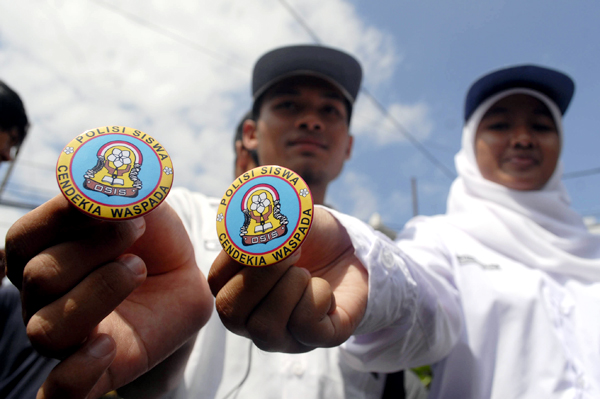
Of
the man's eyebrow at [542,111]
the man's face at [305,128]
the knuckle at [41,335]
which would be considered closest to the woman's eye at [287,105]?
the man's face at [305,128]

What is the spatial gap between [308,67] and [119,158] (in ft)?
5.75

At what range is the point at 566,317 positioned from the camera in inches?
73.5

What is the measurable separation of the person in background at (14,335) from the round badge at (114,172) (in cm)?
93

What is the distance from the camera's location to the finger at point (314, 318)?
85cm

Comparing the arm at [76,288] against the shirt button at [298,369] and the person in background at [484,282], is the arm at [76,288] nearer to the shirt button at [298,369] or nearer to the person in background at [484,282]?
the person in background at [484,282]

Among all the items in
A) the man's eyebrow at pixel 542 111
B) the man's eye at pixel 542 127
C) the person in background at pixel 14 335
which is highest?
the man's eyebrow at pixel 542 111

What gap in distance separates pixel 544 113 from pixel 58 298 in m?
3.02

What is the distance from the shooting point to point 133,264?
87cm

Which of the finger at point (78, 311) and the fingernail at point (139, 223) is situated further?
the fingernail at point (139, 223)

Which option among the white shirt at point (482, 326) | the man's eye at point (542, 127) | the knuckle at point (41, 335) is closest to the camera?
the knuckle at point (41, 335)

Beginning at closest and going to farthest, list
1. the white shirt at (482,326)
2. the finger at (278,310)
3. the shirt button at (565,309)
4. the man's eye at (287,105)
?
1. the finger at (278,310)
2. the white shirt at (482,326)
3. the shirt button at (565,309)
4. the man's eye at (287,105)

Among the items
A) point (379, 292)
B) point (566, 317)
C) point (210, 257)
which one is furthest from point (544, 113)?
point (210, 257)

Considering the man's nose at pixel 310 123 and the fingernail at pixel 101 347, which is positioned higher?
the man's nose at pixel 310 123

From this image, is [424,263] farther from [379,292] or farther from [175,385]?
[175,385]
